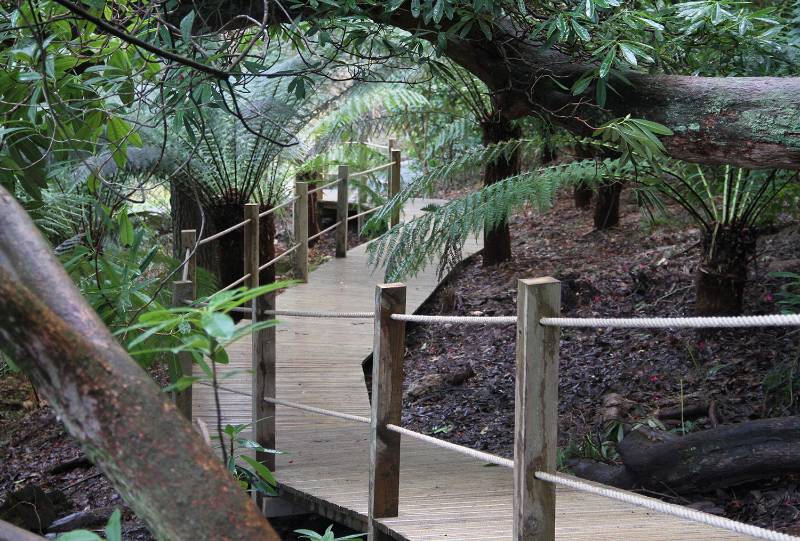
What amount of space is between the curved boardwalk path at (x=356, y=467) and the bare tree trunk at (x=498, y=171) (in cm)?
68

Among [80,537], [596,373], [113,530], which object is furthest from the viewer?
[596,373]

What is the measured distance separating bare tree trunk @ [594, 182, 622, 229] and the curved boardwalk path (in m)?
1.69

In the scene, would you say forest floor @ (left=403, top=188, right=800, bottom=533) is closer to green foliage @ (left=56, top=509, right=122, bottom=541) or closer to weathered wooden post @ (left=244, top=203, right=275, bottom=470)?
weathered wooden post @ (left=244, top=203, right=275, bottom=470)

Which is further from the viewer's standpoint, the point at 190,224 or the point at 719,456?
the point at 190,224

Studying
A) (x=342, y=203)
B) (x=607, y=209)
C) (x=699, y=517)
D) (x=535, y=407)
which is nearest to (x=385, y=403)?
(x=535, y=407)

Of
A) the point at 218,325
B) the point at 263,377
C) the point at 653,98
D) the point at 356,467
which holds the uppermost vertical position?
the point at 653,98

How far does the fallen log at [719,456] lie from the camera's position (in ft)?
11.9

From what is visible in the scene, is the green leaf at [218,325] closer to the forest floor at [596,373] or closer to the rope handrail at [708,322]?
the rope handrail at [708,322]

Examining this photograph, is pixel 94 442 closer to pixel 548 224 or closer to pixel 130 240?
pixel 130 240

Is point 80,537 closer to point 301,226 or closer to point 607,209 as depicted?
point 301,226

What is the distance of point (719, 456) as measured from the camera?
147 inches

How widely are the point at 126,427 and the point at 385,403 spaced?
1.95m

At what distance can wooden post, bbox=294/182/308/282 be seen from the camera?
24.9 feet

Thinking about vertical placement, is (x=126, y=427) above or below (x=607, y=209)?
below
